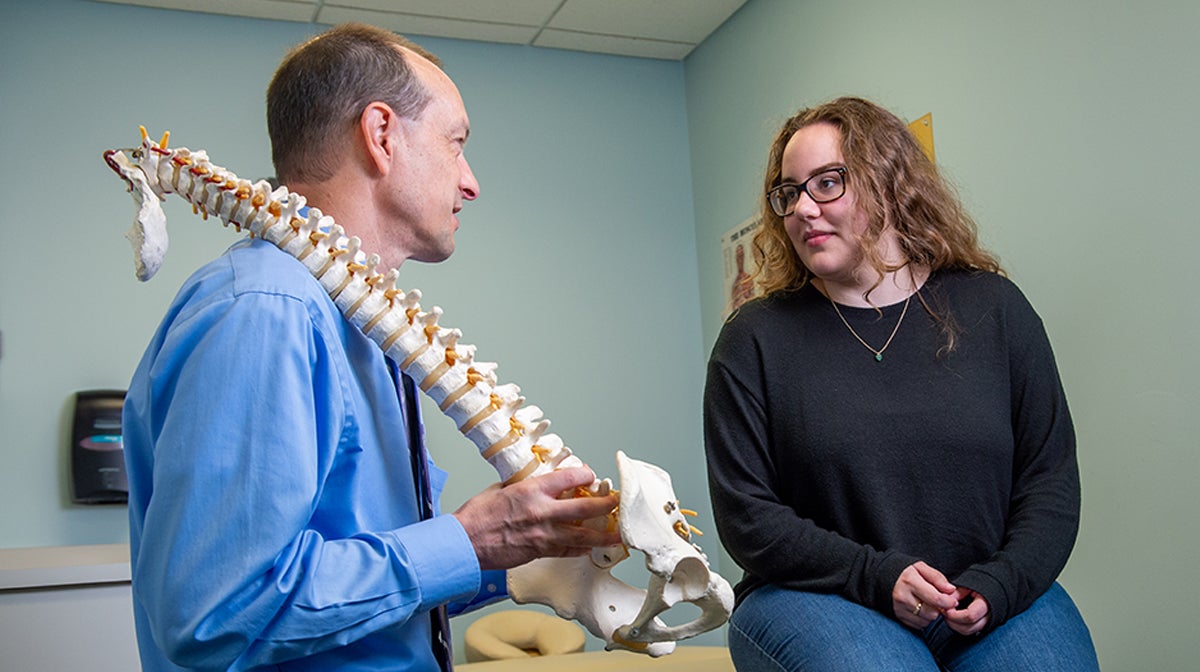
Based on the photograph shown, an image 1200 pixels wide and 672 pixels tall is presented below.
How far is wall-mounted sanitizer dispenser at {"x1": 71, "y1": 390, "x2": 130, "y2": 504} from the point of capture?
121 inches

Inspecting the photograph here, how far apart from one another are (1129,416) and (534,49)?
249 cm

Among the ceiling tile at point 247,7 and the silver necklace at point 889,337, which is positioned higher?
the ceiling tile at point 247,7

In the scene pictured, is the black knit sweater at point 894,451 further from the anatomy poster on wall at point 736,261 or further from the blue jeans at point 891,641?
the anatomy poster on wall at point 736,261

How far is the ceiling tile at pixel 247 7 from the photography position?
345 cm

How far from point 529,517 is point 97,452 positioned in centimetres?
252

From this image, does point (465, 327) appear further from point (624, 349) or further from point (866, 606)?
point (866, 606)

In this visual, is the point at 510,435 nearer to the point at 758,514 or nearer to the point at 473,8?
the point at 758,514

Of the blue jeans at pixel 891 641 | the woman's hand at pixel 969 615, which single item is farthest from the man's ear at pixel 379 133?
the woman's hand at pixel 969 615

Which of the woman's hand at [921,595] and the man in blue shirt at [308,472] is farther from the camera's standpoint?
the woman's hand at [921,595]

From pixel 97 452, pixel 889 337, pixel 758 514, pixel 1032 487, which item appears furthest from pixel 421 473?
pixel 97 452

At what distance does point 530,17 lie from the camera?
366 cm

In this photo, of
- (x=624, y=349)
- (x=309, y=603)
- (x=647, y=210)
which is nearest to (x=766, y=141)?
(x=647, y=210)

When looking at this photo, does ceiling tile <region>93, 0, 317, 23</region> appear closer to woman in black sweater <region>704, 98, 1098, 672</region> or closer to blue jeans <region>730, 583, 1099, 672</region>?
woman in black sweater <region>704, 98, 1098, 672</region>

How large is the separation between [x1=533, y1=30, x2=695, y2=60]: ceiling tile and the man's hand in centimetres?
303
